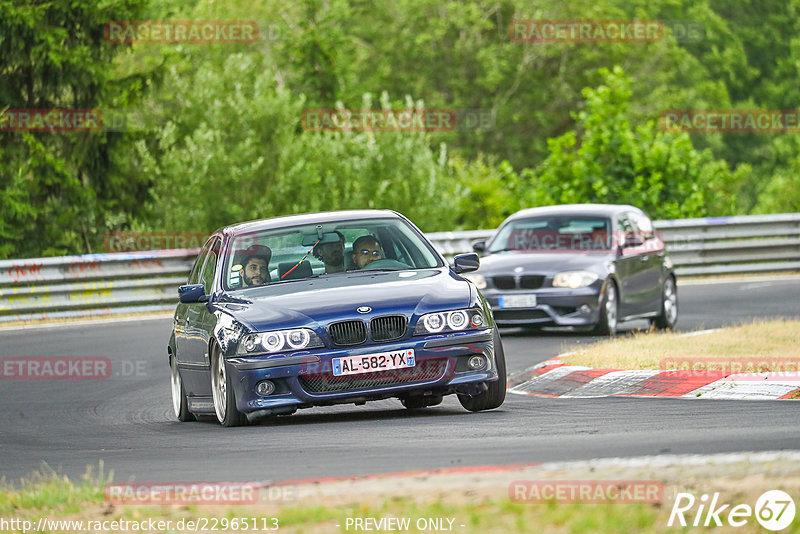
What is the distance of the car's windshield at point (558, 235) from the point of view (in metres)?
19.2

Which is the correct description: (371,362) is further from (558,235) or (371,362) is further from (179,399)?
(558,235)

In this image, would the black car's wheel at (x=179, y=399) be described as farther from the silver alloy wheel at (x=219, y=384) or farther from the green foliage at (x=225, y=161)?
the green foliage at (x=225, y=161)

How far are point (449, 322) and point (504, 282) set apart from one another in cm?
819

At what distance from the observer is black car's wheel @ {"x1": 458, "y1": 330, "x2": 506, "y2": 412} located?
10.5m

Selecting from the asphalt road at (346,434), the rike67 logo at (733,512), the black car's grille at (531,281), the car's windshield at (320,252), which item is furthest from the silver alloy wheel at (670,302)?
the rike67 logo at (733,512)

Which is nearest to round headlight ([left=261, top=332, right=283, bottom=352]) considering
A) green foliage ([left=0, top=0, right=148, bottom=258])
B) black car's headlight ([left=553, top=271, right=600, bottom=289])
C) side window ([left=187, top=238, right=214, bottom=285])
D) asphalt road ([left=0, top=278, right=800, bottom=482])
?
asphalt road ([left=0, top=278, right=800, bottom=482])

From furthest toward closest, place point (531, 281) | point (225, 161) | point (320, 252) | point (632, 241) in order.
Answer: point (225, 161)
point (632, 241)
point (531, 281)
point (320, 252)

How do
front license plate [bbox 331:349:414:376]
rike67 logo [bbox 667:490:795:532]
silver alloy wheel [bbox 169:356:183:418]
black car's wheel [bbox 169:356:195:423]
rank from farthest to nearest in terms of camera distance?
silver alloy wheel [bbox 169:356:183:418], black car's wheel [bbox 169:356:195:423], front license plate [bbox 331:349:414:376], rike67 logo [bbox 667:490:795:532]

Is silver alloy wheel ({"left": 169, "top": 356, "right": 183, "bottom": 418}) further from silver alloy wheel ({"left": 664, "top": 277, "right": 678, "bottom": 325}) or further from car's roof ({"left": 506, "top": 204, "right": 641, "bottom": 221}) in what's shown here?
silver alloy wheel ({"left": 664, "top": 277, "right": 678, "bottom": 325})

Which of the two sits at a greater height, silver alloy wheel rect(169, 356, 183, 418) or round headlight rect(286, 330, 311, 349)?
round headlight rect(286, 330, 311, 349)

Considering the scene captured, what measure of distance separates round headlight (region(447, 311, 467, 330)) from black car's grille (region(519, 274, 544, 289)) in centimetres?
801

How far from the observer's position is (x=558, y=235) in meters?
19.4

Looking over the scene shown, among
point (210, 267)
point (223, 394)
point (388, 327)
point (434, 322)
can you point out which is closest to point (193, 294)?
point (210, 267)

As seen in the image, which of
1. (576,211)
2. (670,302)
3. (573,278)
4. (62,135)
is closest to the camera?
(573,278)
